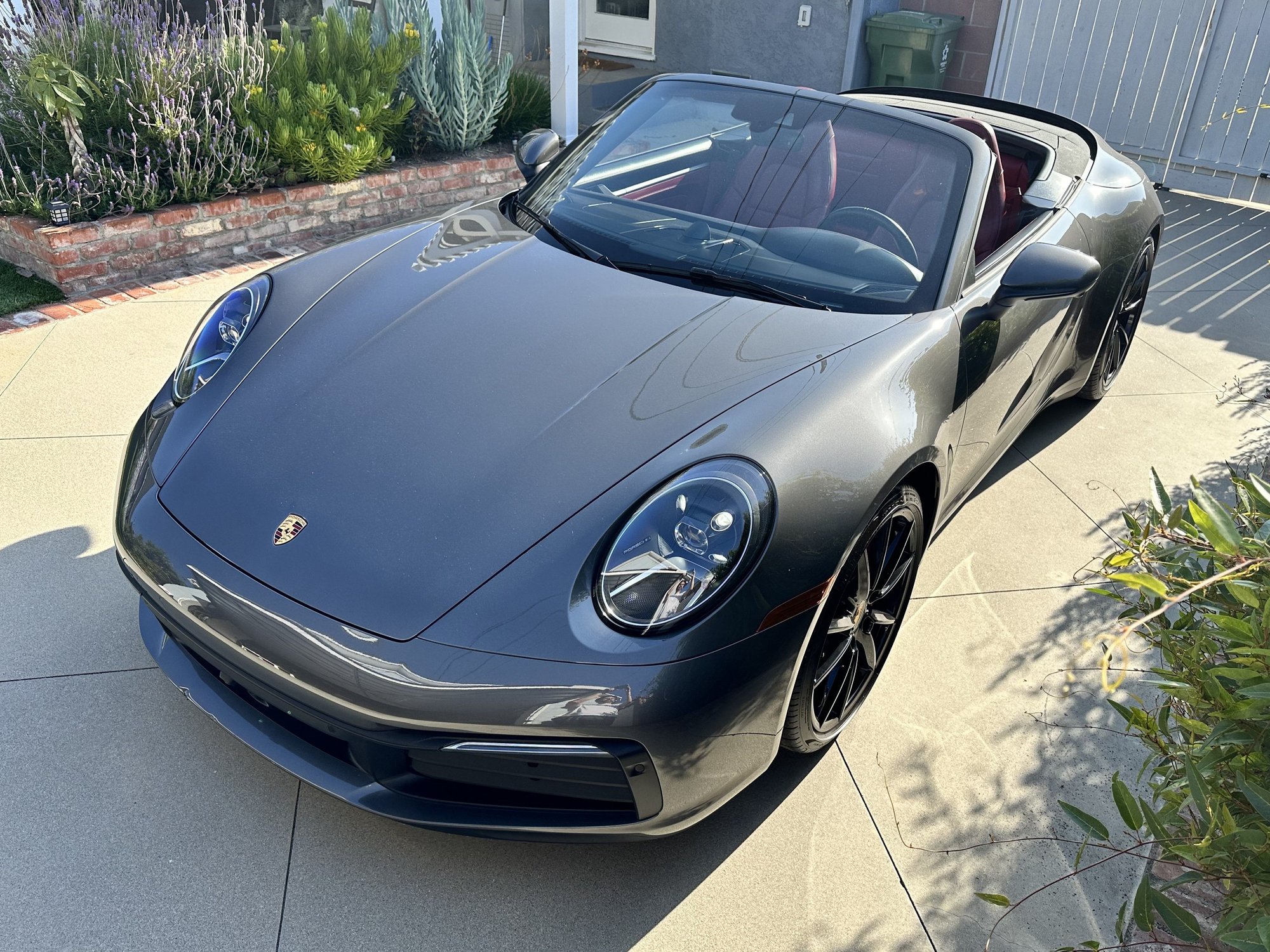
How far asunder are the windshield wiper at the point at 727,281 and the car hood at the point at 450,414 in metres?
0.06

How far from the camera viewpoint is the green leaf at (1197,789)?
1.45 meters

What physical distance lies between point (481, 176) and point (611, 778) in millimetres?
5286

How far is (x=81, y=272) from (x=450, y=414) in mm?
3535

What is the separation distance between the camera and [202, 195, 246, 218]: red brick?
209 inches

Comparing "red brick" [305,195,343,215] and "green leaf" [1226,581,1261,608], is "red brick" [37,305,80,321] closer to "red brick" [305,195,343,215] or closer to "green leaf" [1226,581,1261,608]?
→ "red brick" [305,195,343,215]

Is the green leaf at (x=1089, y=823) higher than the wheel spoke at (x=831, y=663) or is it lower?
higher

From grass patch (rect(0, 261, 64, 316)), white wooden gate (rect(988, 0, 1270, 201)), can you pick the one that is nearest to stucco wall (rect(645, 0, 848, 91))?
white wooden gate (rect(988, 0, 1270, 201))

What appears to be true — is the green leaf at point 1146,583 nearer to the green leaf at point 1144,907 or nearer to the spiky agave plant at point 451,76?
the green leaf at point 1144,907

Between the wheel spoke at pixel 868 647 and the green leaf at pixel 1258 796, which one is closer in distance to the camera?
→ the green leaf at pixel 1258 796

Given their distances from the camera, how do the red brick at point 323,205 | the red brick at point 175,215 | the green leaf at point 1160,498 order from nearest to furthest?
the green leaf at point 1160,498, the red brick at point 175,215, the red brick at point 323,205

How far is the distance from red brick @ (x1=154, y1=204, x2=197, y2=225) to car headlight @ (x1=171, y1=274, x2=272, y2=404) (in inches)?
104

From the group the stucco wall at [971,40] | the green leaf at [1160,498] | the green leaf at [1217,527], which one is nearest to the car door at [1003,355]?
the green leaf at [1160,498]

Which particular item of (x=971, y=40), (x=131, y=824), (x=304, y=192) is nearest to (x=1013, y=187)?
(x=131, y=824)

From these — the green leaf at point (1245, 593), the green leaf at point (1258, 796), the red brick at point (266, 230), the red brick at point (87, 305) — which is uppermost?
the green leaf at point (1245, 593)
